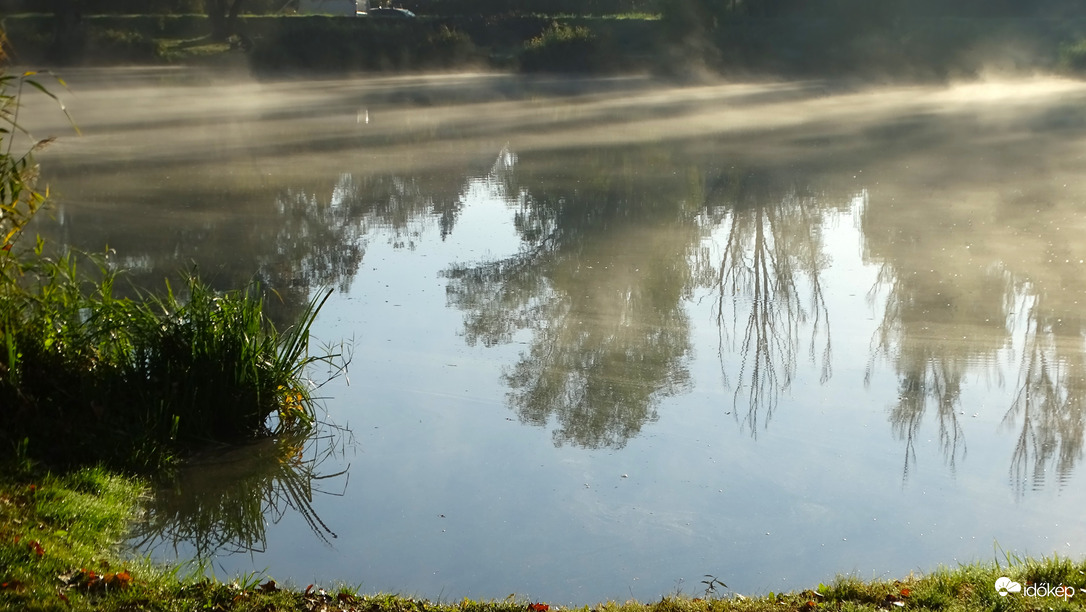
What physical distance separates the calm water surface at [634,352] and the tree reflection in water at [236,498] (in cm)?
2

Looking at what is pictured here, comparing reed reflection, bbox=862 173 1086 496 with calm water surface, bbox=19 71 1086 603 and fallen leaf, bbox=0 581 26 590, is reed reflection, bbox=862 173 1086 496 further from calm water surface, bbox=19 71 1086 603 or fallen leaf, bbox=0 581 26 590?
fallen leaf, bbox=0 581 26 590

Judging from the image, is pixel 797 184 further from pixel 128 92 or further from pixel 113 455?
pixel 128 92

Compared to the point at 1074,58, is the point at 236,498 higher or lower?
lower

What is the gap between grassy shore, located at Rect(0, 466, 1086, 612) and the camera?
14.0ft

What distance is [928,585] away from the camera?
15.0 feet

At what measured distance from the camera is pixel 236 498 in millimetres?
A: 5930

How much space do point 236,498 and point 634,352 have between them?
331 centimetres

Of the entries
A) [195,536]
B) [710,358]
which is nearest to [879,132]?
[710,358]

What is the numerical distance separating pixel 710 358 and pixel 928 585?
376 centimetres

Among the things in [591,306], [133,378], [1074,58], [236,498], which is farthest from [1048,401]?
[1074,58]

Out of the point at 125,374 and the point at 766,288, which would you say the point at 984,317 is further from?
the point at 125,374

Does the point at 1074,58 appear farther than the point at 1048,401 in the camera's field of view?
Yes

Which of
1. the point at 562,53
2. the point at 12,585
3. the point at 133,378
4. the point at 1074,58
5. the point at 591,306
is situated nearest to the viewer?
the point at 12,585

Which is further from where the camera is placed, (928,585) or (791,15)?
(791,15)
